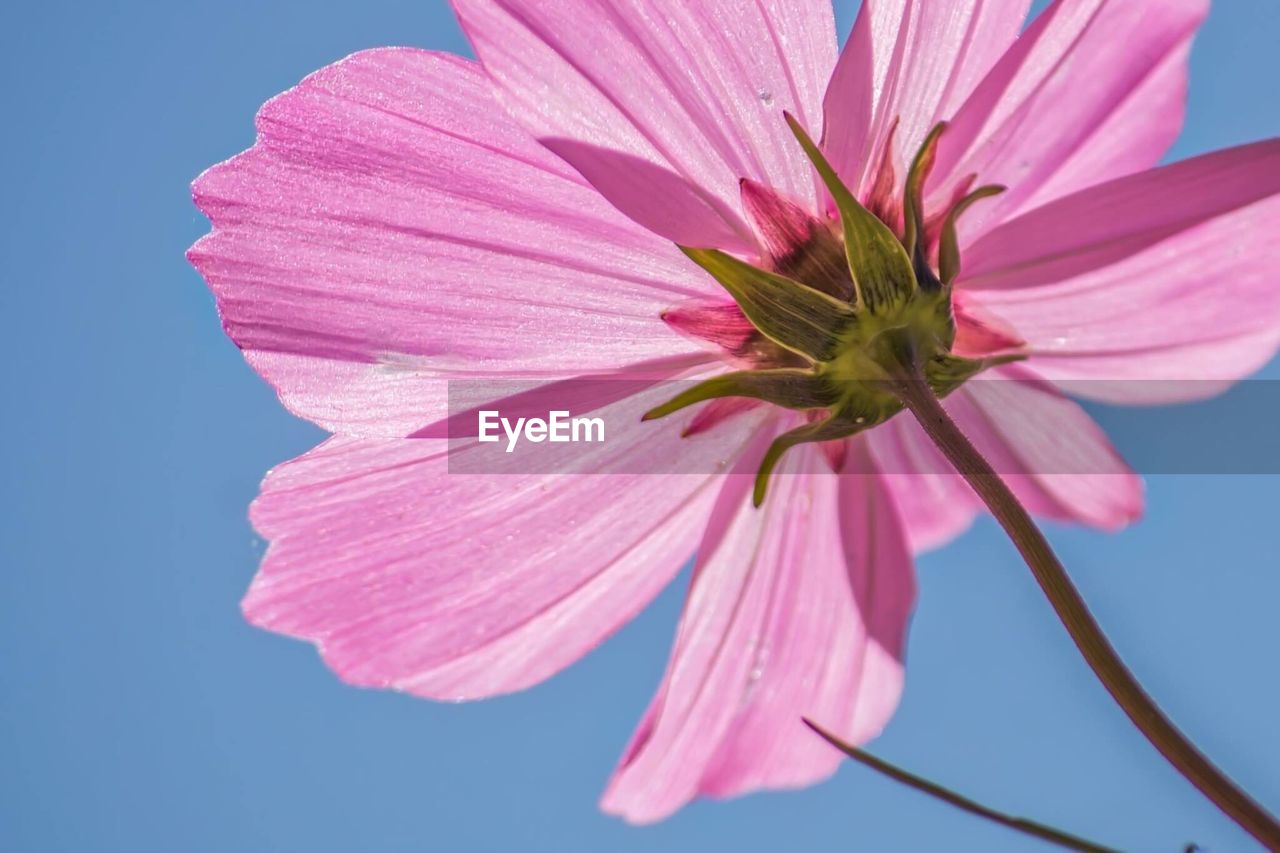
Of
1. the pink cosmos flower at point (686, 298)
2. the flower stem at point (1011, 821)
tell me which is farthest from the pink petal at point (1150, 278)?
the flower stem at point (1011, 821)

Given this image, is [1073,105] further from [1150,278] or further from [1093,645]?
[1093,645]

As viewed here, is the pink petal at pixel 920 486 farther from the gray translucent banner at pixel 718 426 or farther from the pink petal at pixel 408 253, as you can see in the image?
the pink petal at pixel 408 253

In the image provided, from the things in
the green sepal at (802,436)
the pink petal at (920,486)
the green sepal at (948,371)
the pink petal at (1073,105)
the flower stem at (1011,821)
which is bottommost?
the flower stem at (1011,821)

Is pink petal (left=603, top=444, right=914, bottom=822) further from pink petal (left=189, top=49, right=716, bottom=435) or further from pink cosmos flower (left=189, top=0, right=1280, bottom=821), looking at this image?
pink petal (left=189, top=49, right=716, bottom=435)

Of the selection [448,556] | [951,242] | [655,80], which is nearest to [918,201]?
[951,242]

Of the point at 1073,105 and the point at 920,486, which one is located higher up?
the point at 1073,105

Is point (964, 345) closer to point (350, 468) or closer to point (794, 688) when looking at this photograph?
point (794, 688)

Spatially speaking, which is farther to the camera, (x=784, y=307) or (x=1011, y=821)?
(x=784, y=307)
